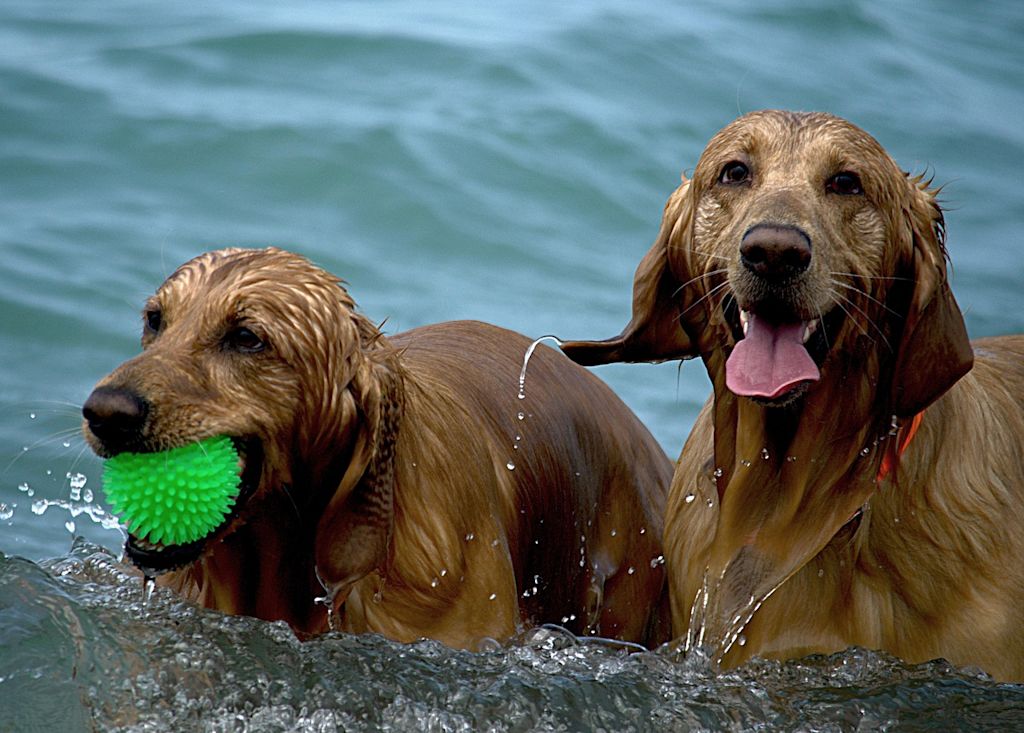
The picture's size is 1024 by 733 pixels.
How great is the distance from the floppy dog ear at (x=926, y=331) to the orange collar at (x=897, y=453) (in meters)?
0.08

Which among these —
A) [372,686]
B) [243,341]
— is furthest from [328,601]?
[243,341]

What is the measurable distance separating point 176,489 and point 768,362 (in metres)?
1.74

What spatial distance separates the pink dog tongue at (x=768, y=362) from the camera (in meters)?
4.68

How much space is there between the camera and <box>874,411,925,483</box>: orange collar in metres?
4.89

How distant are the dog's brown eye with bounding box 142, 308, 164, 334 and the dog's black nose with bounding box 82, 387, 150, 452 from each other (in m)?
0.39

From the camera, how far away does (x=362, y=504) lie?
4.81 meters

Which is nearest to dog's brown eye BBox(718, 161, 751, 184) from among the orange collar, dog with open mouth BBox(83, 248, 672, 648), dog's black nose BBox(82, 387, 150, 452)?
the orange collar

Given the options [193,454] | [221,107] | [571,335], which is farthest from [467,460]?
[221,107]

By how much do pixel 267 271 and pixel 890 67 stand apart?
12.2 meters

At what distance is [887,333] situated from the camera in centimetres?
492

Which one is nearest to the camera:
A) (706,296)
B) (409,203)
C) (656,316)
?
(706,296)

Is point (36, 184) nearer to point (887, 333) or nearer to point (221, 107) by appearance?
point (221, 107)

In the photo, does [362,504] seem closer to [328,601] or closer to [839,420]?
[328,601]

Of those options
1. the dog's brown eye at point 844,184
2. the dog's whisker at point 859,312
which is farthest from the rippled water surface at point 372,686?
the dog's brown eye at point 844,184
